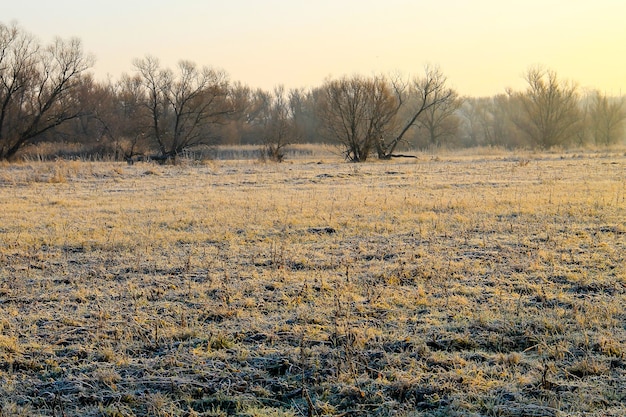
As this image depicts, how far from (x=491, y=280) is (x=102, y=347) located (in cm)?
391

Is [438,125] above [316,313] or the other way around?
above

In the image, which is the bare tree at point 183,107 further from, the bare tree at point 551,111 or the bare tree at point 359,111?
the bare tree at point 551,111

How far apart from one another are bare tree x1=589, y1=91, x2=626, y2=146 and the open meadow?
160 ft

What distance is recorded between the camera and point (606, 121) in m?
54.6

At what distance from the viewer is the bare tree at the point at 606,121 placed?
178ft

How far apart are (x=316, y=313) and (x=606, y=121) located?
57158 millimetres

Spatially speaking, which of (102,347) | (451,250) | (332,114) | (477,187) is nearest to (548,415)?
(102,347)

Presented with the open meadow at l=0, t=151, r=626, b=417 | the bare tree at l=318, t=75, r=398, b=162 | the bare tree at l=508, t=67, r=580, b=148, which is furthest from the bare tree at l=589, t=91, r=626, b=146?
the open meadow at l=0, t=151, r=626, b=417

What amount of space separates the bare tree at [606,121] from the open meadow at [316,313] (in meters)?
48.9

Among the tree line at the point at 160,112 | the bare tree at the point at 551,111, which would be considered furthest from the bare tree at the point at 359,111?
the bare tree at the point at 551,111

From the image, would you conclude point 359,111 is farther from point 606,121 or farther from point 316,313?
point 606,121

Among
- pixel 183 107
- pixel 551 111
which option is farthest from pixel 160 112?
pixel 551 111

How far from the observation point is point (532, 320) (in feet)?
16.3

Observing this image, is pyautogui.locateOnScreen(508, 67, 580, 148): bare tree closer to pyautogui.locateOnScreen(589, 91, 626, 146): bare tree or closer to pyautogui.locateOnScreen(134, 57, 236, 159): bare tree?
pyautogui.locateOnScreen(589, 91, 626, 146): bare tree
